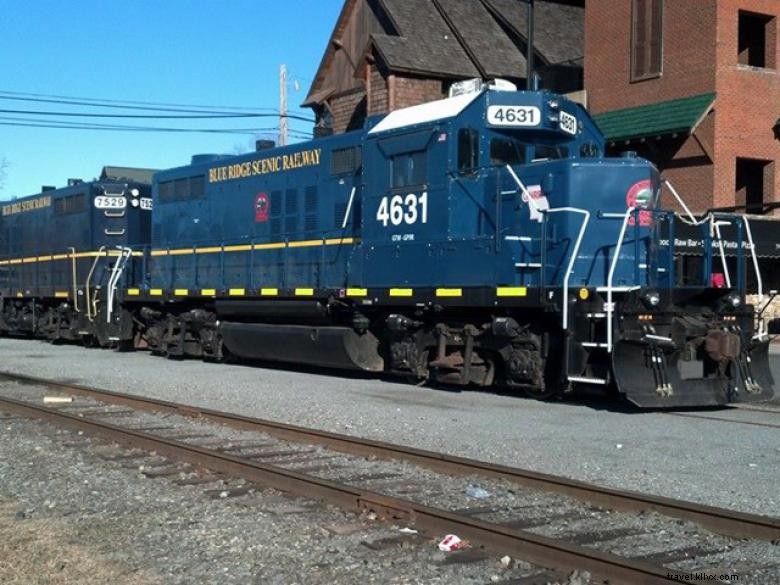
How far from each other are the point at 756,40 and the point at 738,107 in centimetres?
295

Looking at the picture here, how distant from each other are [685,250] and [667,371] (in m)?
2.57

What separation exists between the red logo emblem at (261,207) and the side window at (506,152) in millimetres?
5550

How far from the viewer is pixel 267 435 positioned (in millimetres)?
9906

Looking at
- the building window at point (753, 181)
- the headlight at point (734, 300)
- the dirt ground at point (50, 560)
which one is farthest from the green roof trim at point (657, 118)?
the dirt ground at point (50, 560)

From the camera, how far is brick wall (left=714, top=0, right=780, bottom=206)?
22.2 meters

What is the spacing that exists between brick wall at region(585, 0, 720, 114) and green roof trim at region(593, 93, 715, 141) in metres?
0.29

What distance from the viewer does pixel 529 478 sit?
7.32 metres

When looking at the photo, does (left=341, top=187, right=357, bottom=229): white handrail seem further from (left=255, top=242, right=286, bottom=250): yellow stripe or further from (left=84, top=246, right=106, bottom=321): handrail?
(left=84, top=246, right=106, bottom=321): handrail

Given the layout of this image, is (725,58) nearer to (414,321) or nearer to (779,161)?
(779,161)

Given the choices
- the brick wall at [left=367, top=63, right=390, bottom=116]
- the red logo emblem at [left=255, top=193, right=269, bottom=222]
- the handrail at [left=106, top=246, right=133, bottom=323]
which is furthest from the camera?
the brick wall at [left=367, top=63, right=390, bottom=116]

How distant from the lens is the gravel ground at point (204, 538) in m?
5.21

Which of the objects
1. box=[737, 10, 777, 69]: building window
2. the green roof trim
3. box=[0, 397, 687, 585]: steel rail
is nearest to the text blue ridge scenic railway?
box=[0, 397, 687, 585]: steel rail

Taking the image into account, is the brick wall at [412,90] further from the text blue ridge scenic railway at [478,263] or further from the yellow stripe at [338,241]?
the yellow stripe at [338,241]

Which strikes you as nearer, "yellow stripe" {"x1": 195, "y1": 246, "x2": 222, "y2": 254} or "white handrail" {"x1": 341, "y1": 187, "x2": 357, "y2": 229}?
"white handrail" {"x1": 341, "y1": 187, "x2": 357, "y2": 229}
